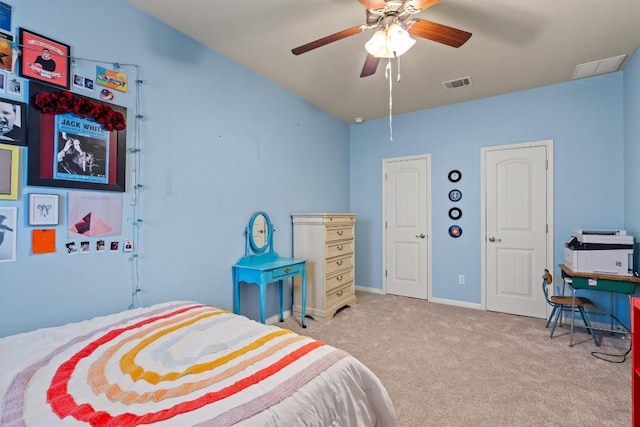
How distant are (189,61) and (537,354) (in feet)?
12.6

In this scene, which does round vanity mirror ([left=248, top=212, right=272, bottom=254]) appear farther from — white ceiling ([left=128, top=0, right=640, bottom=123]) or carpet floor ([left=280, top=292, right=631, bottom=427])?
white ceiling ([left=128, top=0, right=640, bottom=123])

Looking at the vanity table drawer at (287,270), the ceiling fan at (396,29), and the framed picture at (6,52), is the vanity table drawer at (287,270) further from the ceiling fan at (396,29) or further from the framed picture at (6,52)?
the framed picture at (6,52)

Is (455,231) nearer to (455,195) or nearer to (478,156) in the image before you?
(455,195)

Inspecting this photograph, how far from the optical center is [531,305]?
3.52m

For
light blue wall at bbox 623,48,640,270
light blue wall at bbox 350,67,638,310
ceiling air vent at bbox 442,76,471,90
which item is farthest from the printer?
Result: ceiling air vent at bbox 442,76,471,90

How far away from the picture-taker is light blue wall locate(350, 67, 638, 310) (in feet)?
10.4

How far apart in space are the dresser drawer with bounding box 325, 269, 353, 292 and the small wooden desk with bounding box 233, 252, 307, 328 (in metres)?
0.31

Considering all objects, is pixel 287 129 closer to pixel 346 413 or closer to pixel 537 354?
pixel 346 413

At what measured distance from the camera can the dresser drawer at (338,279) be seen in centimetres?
347

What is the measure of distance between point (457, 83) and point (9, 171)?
3.81 metres

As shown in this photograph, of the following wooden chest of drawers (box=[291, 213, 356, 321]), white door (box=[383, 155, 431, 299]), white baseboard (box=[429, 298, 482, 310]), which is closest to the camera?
wooden chest of drawers (box=[291, 213, 356, 321])

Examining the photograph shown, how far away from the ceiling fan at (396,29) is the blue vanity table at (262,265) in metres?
1.75

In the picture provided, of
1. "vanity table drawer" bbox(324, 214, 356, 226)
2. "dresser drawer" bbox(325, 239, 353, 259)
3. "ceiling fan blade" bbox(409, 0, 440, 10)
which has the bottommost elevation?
"dresser drawer" bbox(325, 239, 353, 259)

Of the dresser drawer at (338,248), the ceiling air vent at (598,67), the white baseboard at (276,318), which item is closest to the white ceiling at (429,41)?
the ceiling air vent at (598,67)
